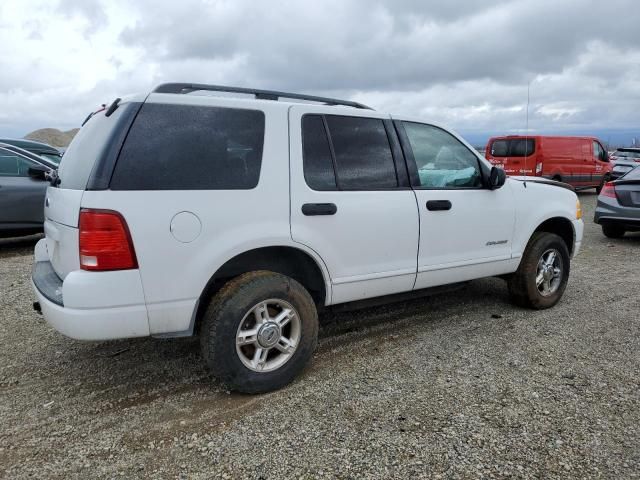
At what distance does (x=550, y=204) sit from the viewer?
4602mm

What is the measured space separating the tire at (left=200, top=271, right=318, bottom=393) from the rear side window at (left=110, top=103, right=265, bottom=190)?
2.09 feet

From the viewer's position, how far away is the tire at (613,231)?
8.78m

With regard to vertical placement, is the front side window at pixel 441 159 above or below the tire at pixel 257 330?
above

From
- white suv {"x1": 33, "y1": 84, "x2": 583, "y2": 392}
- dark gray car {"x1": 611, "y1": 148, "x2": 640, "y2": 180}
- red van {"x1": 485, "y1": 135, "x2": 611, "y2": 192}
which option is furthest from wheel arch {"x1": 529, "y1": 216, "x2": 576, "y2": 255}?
dark gray car {"x1": 611, "y1": 148, "x2": 640, "y2": 180}

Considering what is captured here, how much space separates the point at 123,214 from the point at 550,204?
3.80 meters

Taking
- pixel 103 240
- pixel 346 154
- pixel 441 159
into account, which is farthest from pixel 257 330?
pixel 441 159

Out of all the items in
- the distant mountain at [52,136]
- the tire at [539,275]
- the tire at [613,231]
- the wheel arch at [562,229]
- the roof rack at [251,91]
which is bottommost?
the tire at [613,231]

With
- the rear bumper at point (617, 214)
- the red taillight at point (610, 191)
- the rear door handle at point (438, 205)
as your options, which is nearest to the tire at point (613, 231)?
the rear bumper at point (617, 214)

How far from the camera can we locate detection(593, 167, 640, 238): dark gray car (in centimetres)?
799

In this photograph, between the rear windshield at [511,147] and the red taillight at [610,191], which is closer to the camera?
the red taillight at [610,191]

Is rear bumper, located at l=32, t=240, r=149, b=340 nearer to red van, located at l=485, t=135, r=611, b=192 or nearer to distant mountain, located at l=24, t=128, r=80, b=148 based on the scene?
red van, located at l=485, t=135, r=611, b=192

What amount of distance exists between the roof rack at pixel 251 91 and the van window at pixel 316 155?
32 cm

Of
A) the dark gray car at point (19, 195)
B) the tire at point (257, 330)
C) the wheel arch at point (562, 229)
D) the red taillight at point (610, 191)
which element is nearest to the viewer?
the tire at point (257, 330)

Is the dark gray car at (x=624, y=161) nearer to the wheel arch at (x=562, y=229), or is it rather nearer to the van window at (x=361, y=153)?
the wheel arch at (x=562, y=229)
